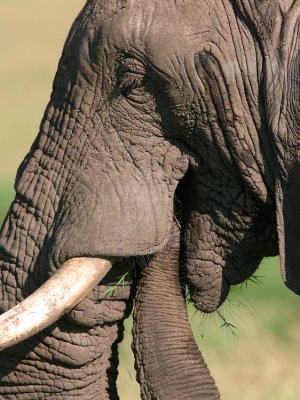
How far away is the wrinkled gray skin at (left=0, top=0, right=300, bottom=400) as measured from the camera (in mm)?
3701

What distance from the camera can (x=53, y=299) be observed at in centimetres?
362

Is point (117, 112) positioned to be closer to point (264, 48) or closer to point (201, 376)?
point (264, 48)

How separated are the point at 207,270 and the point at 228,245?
97 mm

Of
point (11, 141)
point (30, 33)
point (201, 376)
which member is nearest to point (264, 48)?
point (201, 376)

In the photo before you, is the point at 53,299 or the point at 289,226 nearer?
the point at 53,299

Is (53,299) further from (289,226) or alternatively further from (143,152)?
(289,226)

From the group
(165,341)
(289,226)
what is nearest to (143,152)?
(289,226)

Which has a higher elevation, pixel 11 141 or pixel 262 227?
pixel 262 227

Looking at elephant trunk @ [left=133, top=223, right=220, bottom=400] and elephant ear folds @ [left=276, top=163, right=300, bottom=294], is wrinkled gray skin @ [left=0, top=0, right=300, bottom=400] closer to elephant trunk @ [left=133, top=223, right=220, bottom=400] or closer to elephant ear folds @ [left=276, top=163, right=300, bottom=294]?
elephant ear folds @ [left=276, top=163, right=300, bottom=294]

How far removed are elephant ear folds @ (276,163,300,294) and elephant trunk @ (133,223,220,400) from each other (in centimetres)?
35

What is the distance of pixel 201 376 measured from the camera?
4211 mm

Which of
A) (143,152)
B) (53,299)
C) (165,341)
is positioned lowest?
(165,341)

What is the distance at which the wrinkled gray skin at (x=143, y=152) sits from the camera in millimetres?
3701

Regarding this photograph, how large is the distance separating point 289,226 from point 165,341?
0.56 m
